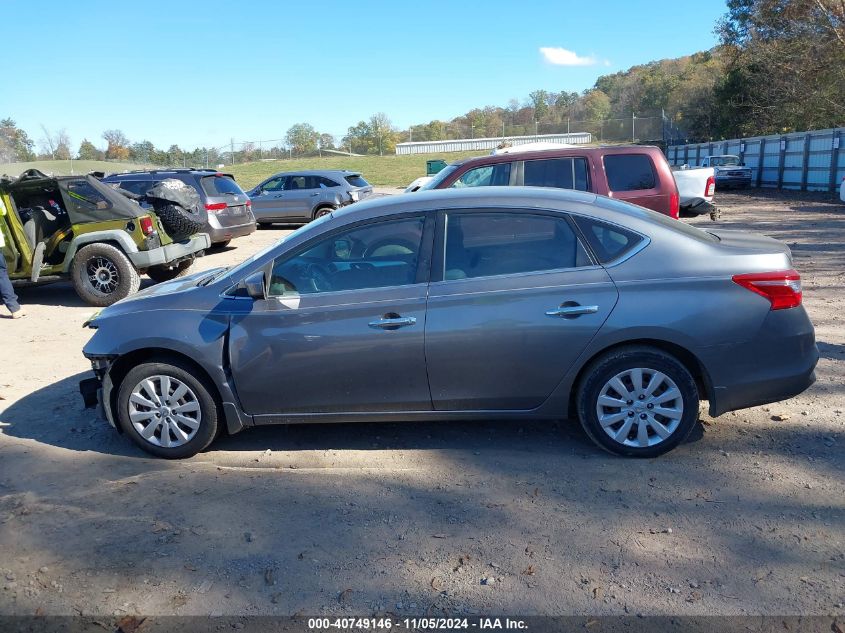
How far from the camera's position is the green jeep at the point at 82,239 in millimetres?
9398

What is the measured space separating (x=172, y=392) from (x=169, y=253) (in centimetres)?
607

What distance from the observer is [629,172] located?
8250 millimetres

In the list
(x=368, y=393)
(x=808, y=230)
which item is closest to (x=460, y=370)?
(x=368, y=393)

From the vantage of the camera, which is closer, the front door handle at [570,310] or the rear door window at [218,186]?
the front door handle at [570,310]

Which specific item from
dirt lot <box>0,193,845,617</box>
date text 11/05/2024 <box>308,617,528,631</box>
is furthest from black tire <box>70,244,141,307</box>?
date text 11/05/2024 <box>308,617,528,631</box>

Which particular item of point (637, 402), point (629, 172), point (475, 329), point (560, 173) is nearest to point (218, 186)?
point (560, 173)

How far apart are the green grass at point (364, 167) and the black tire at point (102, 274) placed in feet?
119

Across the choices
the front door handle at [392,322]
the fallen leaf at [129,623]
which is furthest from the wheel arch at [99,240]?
the fallen leaf at [129,623]

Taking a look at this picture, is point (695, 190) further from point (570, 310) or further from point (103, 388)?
point (103, 388)

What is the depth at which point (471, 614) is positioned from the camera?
2875mm

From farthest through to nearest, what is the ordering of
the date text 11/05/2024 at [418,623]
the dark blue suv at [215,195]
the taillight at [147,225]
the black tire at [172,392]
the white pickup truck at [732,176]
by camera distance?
the white pickup truck at [732,176], the dark blue suv at [215,195], the taillight at [147,225], the black tire at [172,392], the date text 11/05/2024 at [418,623]

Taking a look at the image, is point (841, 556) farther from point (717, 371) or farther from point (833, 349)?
point (833, 349)

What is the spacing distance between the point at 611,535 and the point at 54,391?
195 inches

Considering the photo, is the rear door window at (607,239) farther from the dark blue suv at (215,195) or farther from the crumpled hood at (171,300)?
the dark blue suv at (215,195)
